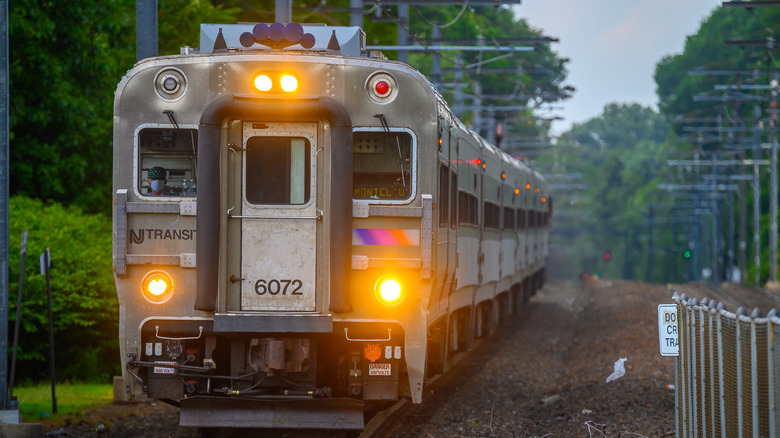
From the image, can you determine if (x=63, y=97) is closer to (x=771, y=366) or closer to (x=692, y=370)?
(x=692, y=370)

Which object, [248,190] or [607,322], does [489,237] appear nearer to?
[248,190]

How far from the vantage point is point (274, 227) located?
981 centimetres

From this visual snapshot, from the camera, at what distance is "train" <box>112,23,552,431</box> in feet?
31.8

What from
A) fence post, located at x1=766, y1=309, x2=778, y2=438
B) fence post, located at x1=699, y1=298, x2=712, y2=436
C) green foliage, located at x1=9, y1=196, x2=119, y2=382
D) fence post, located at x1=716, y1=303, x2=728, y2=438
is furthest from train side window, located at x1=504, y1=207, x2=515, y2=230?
fence post, located at x1=766, y1=309, x2=778, y2=438

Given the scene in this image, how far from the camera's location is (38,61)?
69.1ft

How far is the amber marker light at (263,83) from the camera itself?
9.70 metres

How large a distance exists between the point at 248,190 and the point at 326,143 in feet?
2.43

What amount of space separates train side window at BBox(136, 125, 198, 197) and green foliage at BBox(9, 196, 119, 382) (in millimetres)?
5930

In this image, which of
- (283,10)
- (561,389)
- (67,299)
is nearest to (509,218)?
(561,389)

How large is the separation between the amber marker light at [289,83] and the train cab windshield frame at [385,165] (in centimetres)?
63

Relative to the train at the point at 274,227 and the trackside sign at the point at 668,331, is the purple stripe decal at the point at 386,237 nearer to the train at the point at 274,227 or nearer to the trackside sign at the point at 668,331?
the train at the point at 274,227

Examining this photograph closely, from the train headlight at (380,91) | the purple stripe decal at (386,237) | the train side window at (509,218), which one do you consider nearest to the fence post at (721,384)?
the purple stripe decal at (386,237)

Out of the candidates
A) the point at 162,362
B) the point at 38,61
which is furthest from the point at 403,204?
the point at 38,61

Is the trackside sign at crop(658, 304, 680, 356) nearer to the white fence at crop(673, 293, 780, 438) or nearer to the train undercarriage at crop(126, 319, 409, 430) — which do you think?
the white fence at crop(673, 293, 780, 438)
